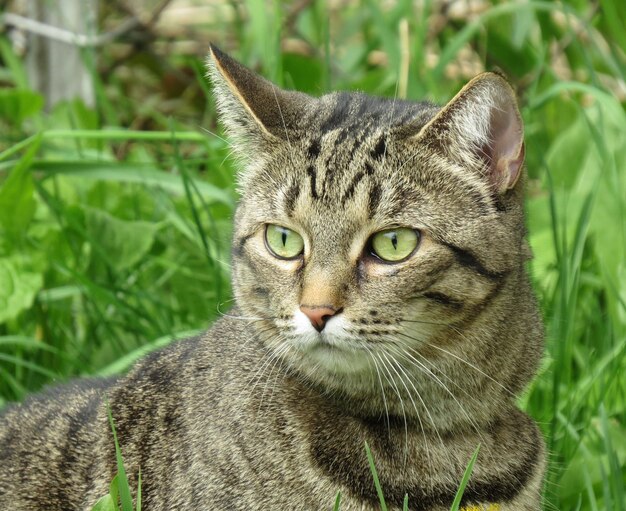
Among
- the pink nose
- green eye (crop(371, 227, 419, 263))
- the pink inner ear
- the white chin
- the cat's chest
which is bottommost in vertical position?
the cat's chest

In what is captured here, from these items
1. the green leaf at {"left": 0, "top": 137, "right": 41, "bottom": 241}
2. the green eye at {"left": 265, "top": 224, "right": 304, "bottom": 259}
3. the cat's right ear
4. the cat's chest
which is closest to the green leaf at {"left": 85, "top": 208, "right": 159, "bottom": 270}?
the green leaf at {"left": 0, "top": 137, "right": 41, "bottom": 241}

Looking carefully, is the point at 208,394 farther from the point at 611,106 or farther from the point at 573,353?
the point at 611,106

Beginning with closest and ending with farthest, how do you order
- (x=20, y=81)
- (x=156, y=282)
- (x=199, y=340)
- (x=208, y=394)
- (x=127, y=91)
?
(x=208, y=394) → (x=199, y=340) → (x=156, y=282) → (x=20, y=81) → (x=127, y=91)

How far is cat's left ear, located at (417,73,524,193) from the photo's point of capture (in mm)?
2324

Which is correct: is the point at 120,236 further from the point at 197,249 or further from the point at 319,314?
the point at 319,314

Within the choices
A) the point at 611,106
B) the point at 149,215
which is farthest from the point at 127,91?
the point at 611,106

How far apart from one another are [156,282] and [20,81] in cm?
161

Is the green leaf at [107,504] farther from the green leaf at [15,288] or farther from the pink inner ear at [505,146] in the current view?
the green leaf at [15,288]

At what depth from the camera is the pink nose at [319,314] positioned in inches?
87.4

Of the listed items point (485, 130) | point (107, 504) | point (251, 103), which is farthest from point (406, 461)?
point (251, 103)

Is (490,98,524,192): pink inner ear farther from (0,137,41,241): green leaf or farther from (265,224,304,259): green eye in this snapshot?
(0,137,41,241): green leaf

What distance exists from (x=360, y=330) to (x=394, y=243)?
0.22 m

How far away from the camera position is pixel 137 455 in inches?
102

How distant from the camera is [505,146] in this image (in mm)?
2406
